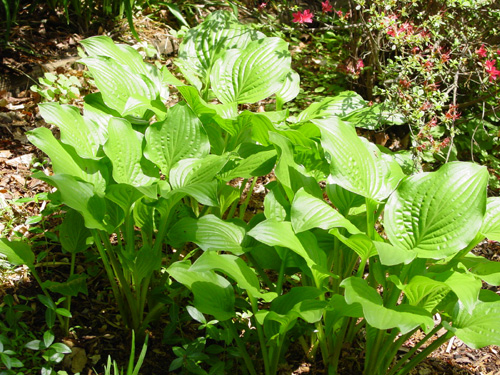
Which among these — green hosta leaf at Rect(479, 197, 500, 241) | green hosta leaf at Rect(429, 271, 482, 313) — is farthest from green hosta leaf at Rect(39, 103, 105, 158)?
green hosta leaf at Rect(479, 197, 500, 241)

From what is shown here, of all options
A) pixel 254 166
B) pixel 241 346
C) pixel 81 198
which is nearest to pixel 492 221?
pixel 254 166

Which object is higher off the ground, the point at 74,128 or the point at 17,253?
the point at 74,128

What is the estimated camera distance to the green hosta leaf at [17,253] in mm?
1808

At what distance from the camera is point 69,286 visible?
191 cm

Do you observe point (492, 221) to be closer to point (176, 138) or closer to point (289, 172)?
point (289, 172)

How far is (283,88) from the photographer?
2.48m

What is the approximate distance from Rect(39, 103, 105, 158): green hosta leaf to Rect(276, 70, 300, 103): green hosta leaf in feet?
2.99

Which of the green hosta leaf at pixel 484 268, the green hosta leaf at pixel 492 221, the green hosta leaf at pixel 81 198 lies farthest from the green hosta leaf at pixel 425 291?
the green hosta leaf at pixel 81 198

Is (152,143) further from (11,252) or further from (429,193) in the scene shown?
(429,193)

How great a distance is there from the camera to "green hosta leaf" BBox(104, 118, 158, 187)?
182 centimetres

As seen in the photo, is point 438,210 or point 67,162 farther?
point 67,162

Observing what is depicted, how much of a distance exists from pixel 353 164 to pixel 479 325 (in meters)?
0.66

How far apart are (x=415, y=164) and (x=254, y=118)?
0.99 m

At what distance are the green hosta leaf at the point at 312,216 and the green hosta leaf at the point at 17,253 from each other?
1.01 metres
